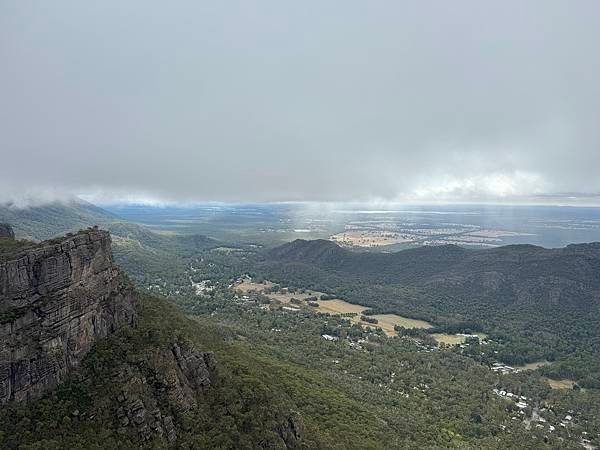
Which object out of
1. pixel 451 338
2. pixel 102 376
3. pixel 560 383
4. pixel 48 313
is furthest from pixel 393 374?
pixel 48 313

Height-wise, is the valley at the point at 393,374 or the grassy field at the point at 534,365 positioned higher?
the valley at the point at 393,374

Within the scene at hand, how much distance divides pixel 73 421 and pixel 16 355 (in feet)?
29.8

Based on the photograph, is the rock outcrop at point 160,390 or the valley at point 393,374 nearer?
the rock outcrop at point 160,390

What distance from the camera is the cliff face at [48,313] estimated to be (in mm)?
45219

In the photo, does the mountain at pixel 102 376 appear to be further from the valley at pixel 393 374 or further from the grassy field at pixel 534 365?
the grassy field at pixel 534 365

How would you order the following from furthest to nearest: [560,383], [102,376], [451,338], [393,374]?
[451,338], [560,383], [393,374], [102,376]

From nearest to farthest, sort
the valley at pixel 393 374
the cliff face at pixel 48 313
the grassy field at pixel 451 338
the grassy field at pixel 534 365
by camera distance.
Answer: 1. the cliff face at pixel 48 313
2. the valley at pixel 393 374
3. the grassy field at pixel 534 365
4. the grassy field at pixel 451 338

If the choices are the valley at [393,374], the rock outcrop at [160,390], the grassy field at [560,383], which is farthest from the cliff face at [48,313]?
the grassy field at [560,383]

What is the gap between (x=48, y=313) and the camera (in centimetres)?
4869

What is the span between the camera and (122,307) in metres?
60.8

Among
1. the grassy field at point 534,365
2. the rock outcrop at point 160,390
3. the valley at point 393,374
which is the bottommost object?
the grassy field at point 534,365

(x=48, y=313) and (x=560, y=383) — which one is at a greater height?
(x=48, y=313)

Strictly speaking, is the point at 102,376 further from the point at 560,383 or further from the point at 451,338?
the point at 451,338

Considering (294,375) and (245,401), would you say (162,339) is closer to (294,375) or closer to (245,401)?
(245,401)
